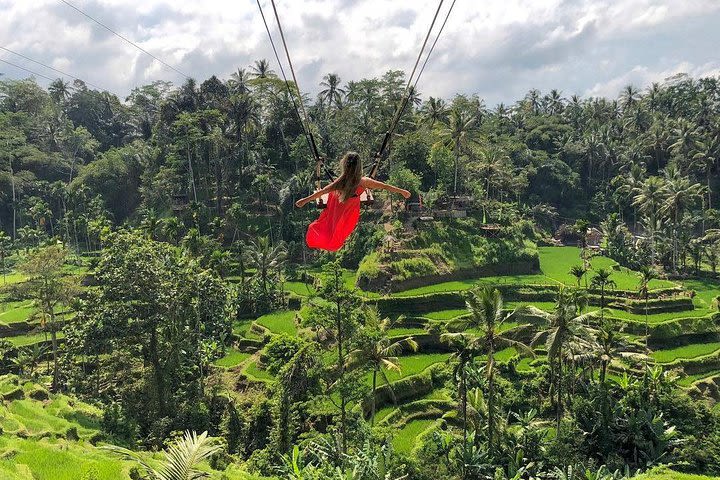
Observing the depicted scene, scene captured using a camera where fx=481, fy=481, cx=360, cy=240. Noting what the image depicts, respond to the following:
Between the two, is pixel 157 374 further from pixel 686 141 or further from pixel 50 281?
pixel 686 141

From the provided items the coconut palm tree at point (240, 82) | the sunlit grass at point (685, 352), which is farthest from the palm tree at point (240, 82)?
the sunlit grass at point (685, 352)

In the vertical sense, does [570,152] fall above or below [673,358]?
above

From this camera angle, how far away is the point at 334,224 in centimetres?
564

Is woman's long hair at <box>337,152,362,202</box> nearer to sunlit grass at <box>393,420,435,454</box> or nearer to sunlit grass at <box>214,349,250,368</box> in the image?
sunlit grass at <box>393,420,435,454</box>

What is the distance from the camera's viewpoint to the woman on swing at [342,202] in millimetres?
5016

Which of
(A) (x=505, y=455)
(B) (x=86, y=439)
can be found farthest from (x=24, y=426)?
(A) (x=505, y=455)

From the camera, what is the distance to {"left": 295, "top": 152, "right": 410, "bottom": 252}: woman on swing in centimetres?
502

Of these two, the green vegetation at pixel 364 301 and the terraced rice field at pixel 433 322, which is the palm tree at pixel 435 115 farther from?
the terraced rice field at pixel 433 322

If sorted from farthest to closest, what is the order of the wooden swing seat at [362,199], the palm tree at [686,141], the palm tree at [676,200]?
the palm tree at [686,141], the palm tree at [676,200], the wooden swing seat at [362,199]

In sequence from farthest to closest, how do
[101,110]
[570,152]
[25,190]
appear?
[101,110] < [570,152] < [25,190]

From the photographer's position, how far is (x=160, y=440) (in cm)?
2281

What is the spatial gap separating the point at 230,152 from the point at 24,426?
4174 cm

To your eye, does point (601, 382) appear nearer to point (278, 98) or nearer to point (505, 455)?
point (505, 455)

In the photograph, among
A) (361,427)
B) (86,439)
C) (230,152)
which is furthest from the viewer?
(230,152)
